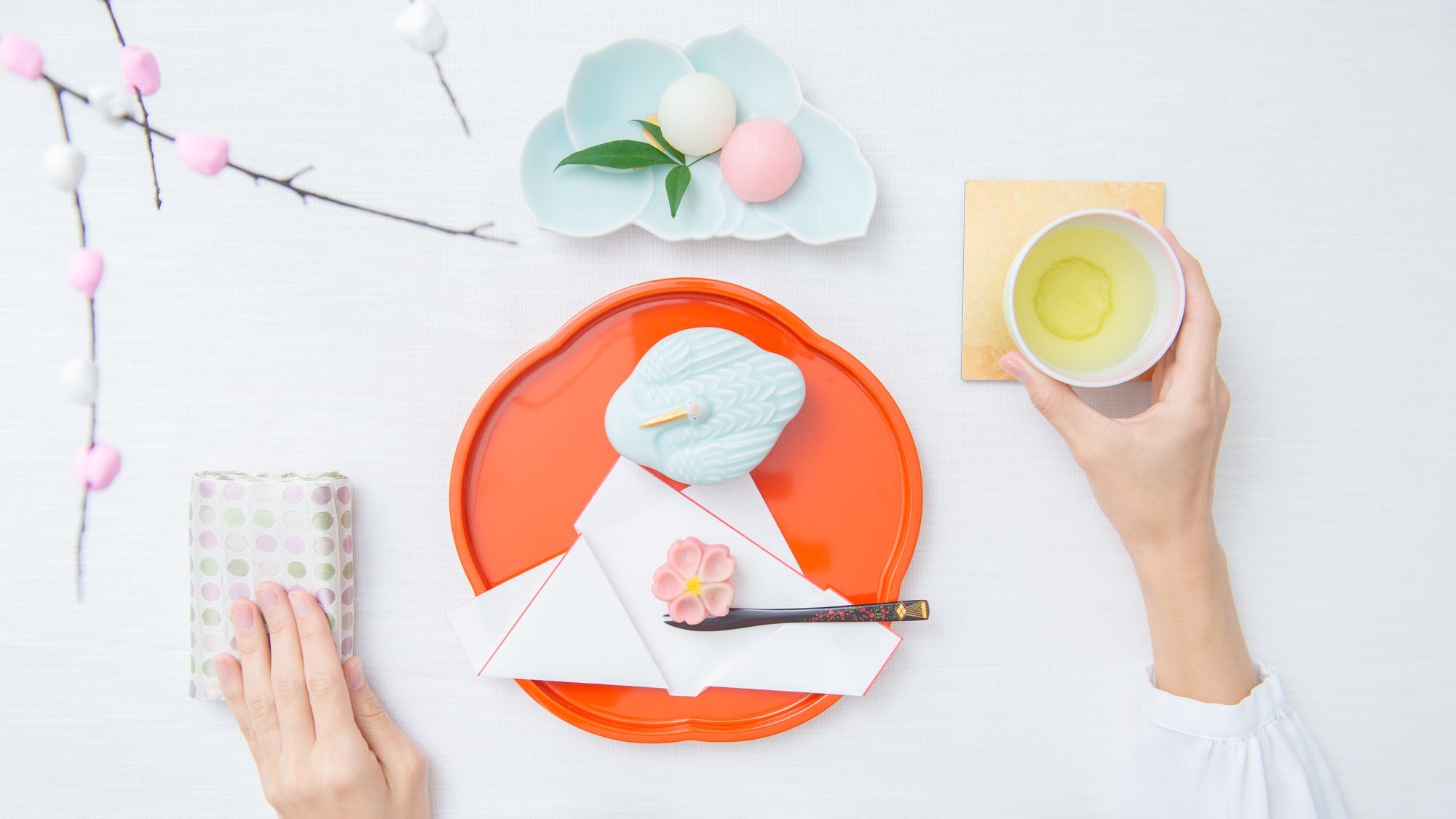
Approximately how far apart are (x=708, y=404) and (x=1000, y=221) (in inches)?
15.5

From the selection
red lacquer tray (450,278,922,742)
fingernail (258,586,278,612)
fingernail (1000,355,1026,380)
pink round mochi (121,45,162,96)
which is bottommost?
fingernail (258,586,278,612)

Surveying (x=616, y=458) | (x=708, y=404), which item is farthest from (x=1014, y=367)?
(x=616, y=458)

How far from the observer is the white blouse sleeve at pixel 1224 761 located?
86 centimetres

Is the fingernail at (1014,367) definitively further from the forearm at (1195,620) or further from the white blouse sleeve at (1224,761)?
the white blouse sleeve at (1224,761)

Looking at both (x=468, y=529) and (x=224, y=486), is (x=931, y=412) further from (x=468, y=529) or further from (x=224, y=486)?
(x=224, y=486)

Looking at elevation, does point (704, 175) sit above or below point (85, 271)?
above

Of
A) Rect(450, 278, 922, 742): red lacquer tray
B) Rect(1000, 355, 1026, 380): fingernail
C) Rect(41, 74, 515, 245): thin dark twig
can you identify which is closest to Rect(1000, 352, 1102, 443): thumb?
Rect(1000, 355, 1026, 380): fingernail

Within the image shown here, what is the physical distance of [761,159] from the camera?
80 cm

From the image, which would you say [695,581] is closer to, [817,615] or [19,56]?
[817,615]

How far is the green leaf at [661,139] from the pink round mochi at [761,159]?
0.05 metres

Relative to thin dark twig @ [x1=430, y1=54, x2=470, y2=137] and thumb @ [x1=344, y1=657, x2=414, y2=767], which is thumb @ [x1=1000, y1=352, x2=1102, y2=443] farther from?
thumb @ [x1=344, y1=657, x2=414, y2=767]

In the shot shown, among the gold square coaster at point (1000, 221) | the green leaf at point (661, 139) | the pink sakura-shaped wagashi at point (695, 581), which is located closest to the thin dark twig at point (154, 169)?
the green leaf at point (661, 139)

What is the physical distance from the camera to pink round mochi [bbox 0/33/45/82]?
0.53 meters

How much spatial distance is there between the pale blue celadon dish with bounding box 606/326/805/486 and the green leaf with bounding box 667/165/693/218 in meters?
0.14
